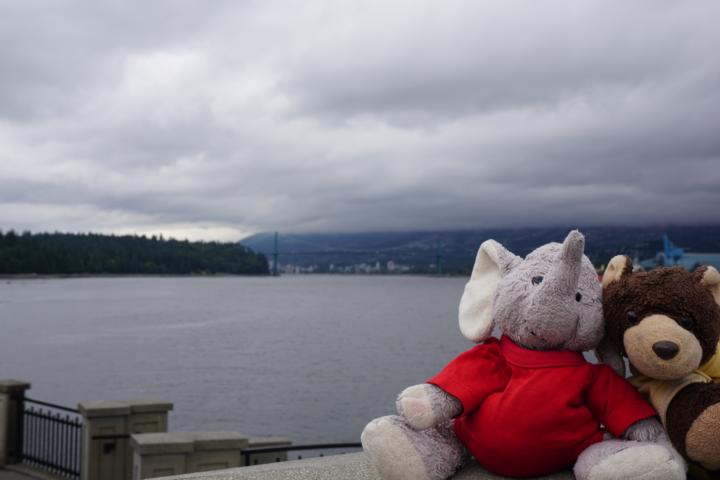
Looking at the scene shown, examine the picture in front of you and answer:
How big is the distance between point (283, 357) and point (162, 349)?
30.2 ft

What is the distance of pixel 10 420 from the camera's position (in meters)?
10.9

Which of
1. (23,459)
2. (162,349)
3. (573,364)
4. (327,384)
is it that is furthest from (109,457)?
(162,349)

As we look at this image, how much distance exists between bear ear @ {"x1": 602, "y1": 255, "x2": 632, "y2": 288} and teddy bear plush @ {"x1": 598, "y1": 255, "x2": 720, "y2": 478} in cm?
3

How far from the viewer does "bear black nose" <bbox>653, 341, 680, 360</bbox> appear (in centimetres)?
334

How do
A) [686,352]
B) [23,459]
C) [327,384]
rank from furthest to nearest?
[327,384] < [23,459] < [686,352]

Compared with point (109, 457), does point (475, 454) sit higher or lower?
higher

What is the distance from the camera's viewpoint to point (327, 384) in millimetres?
36406

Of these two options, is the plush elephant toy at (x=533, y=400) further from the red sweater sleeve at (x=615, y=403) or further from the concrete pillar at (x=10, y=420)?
the concrete pillar at (x=10, y=420)

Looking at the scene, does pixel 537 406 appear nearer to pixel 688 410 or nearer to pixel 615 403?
pixel 615 403

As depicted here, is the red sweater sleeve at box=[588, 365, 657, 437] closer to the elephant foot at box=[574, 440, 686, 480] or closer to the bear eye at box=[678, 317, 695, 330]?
the elephant foot at box=[574, 440, 686, 480]

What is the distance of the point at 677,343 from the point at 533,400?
0.68 m

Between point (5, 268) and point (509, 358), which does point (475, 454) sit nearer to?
point (509, 358)

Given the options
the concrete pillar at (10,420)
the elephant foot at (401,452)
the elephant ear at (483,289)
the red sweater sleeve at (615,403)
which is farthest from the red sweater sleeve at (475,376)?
the concrete pillar at (10,420)

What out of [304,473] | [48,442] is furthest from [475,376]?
[48,442]
